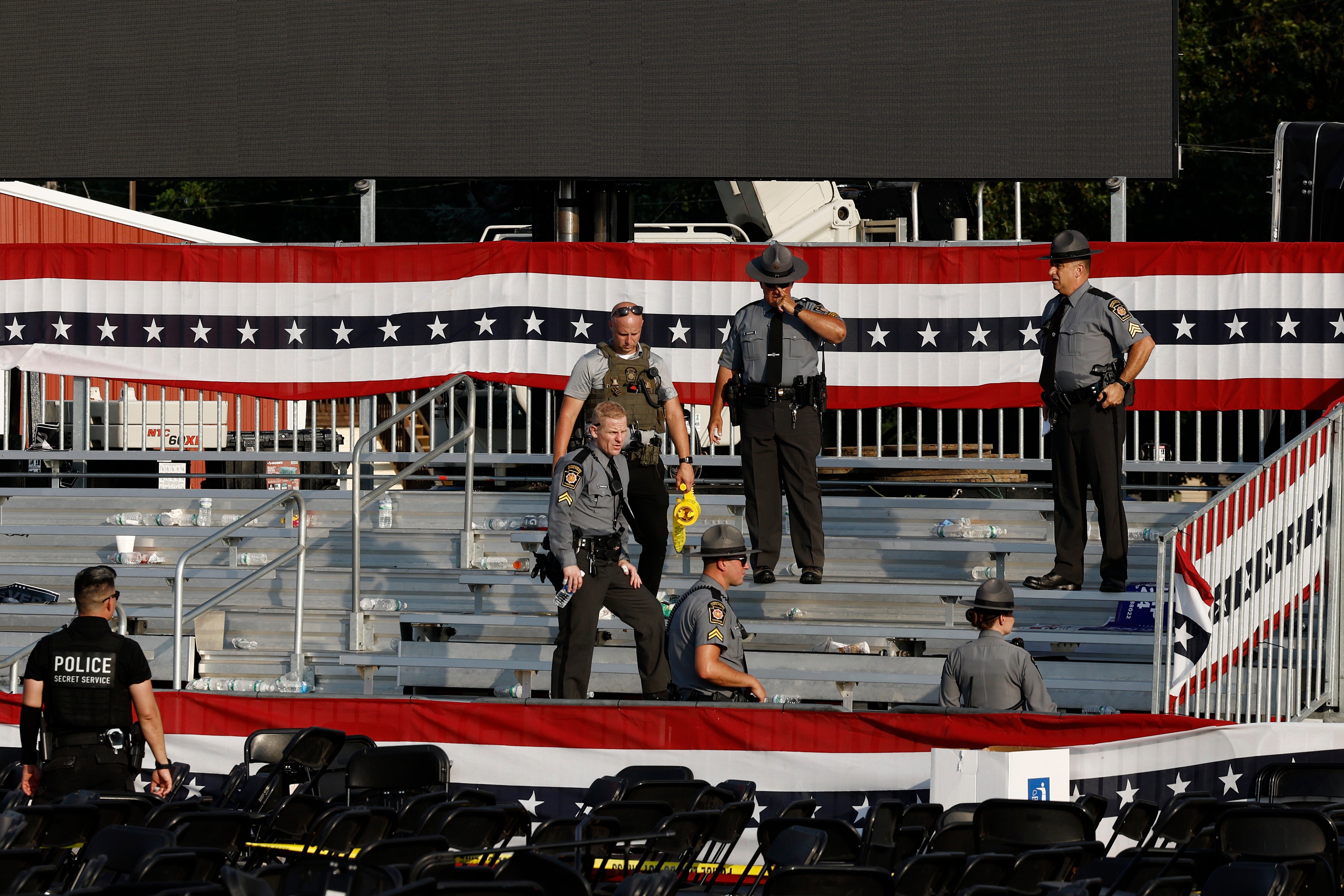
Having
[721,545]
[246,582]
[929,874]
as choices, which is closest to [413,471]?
[246,582]

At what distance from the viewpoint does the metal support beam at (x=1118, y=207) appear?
11.4 m

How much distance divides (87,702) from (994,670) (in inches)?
149

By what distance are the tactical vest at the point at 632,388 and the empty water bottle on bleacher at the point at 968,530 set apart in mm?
2338

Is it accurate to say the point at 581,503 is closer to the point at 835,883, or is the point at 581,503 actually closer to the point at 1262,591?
the point at 1262,591

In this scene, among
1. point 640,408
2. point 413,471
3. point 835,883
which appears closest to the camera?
point 835,883

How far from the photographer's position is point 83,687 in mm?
7754

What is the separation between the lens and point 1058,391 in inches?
374

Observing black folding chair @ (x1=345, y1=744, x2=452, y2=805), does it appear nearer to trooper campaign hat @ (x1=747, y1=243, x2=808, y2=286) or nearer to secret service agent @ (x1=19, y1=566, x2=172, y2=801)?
secret service agent @ (x1=19, y1=566, x2=172, y2=801)

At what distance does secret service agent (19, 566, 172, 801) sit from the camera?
7730 millimetres

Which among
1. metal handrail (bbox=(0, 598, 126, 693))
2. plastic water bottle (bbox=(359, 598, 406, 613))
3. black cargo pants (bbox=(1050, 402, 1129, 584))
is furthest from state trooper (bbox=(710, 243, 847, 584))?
metal handrail (bbox=(0, 598, 126, 693))

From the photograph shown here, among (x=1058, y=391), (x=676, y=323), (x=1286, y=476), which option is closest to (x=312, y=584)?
(x=676, y=323)

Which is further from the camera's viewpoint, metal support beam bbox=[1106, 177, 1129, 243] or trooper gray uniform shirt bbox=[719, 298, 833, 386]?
metal support beam bbox=[1106, 177, 1129, 243]

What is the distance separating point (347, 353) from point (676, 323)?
7.16 ft

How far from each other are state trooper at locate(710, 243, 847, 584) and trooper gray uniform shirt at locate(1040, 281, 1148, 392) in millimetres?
1145
